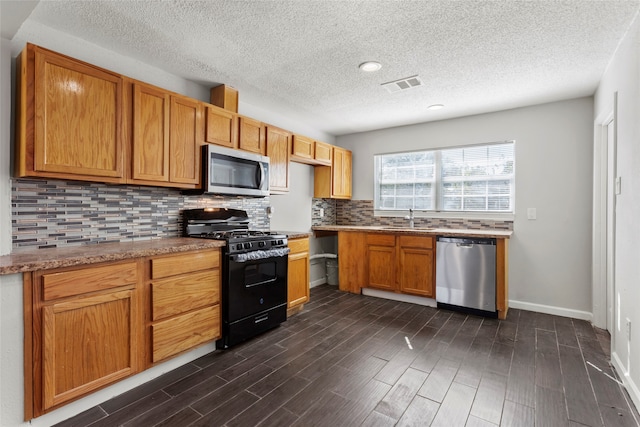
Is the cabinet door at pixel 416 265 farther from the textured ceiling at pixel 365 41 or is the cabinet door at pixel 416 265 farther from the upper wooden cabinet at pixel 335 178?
the textured ceiling at pixel 365 41

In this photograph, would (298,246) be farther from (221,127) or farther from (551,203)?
(551,203)

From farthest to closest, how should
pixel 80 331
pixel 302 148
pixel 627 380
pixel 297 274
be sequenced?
pixel 302 148 < pixel 297 274 < pixel 627 380 < pixel 80 331

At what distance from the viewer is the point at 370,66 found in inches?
108

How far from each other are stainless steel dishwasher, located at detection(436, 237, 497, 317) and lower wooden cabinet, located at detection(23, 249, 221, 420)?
262 cm

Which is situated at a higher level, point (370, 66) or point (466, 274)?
point (370, 66)

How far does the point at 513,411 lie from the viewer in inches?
72.7

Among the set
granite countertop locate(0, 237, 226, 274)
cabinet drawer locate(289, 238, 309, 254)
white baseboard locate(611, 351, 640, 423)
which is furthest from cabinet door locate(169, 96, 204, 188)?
white baseboard locate(611, 351, 640, 423)

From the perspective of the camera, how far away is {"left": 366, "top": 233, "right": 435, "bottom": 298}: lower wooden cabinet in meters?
3.85

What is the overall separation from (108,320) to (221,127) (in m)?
1.90

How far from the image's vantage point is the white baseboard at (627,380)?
1882mm

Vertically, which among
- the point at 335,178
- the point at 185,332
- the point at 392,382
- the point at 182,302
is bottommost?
the point at 392,382

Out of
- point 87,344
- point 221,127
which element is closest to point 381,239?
point 221,127

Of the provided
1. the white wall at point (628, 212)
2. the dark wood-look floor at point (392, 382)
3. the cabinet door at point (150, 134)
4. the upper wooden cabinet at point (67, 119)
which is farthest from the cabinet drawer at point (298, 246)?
the white wall at point (628, 212)

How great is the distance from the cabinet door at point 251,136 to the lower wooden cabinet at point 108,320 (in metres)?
1.28
